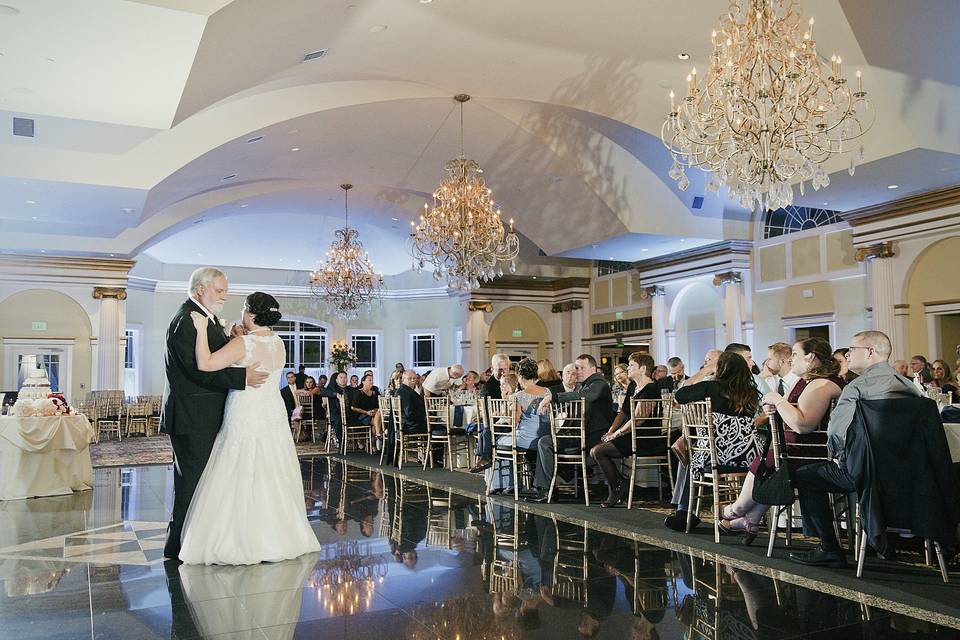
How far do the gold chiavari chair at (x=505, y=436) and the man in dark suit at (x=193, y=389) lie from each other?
9.13ft

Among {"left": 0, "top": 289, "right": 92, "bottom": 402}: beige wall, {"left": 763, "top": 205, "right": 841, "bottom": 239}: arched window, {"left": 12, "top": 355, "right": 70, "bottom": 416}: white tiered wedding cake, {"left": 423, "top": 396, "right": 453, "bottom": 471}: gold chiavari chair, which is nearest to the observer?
{"left": 12, "top": 355, "right": 70, "bottom": 416}: white tiered wedding cake

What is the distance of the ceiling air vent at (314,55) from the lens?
8016 millimetres

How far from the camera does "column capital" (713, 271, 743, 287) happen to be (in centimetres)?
1396

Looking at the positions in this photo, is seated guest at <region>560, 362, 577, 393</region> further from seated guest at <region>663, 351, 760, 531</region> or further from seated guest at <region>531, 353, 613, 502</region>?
seated guest at <region>663, 351, 760, 531</region>

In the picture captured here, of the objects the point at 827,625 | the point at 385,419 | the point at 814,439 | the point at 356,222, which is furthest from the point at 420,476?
the point at 356,222

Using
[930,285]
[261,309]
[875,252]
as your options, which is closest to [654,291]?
[875,252]

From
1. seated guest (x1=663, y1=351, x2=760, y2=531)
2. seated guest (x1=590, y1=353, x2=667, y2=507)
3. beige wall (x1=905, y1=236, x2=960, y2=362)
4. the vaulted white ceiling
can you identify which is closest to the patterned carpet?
the vaulted white ceiling

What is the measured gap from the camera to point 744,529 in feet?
15.6

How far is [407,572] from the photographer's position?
402 cm

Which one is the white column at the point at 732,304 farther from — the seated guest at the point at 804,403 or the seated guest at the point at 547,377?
the seated guest at the point at 804,403

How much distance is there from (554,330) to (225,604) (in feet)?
54.0

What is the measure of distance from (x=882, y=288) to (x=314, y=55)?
8.44 m

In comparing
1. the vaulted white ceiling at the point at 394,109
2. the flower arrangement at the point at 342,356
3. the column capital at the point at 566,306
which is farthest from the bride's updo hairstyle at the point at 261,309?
the column capital at the point at 566,306

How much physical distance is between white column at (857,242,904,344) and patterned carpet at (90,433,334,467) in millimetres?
8535
